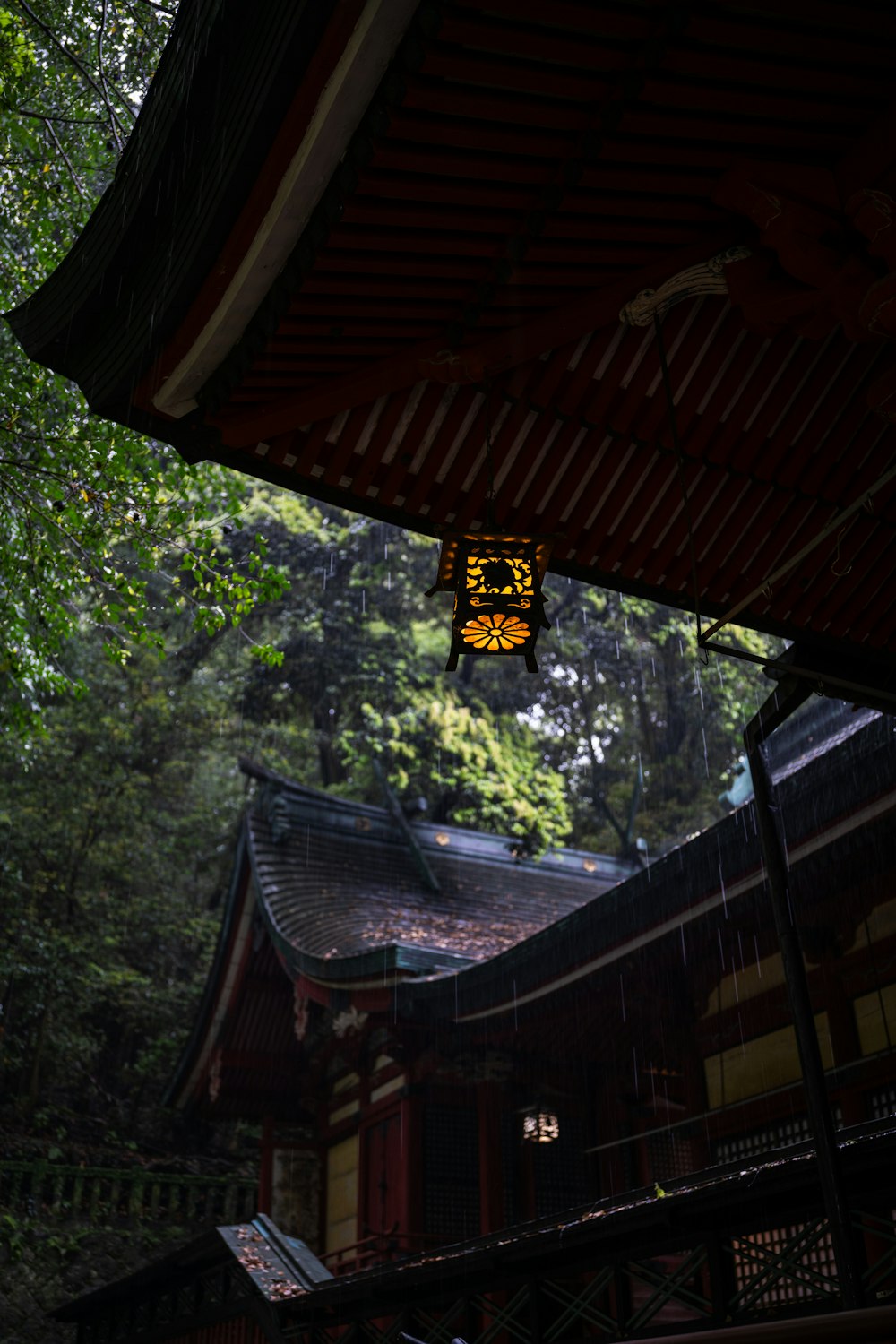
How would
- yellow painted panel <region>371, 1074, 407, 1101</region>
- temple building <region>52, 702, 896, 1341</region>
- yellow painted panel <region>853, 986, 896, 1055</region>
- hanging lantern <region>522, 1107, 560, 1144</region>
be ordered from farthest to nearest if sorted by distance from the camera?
yellow painted panel <region>371, 1074, 407, 1101</region>
hanging lantern <region>522, 1107, 560, 1144</region>
yellow painted panel <region>853, 986, 896, 1055</region>
temple building <region>52, 702, 896, 1341</region>

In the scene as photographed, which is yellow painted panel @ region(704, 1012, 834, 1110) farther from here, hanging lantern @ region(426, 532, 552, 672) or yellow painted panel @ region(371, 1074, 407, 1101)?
hanging lantern @ region(426, 532, 552, 672)

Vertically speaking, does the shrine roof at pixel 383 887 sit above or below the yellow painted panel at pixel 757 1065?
above

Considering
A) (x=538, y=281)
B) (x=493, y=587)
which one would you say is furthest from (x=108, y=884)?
(x=538, y=281)

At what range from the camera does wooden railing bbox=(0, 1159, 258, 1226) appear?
48.8ft

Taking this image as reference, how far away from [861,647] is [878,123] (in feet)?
7.86

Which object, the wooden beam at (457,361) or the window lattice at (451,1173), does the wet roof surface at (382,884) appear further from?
the wooden beam at (457,361)

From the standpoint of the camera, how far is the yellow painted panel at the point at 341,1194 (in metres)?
11.5

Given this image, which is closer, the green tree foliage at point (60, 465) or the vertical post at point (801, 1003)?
the vertical post at point (801, 1003)

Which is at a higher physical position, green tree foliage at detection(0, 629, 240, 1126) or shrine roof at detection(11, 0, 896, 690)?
green tree foliage at detection(0, 629, 240, 1126)

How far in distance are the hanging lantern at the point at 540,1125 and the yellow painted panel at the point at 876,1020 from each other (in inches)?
134

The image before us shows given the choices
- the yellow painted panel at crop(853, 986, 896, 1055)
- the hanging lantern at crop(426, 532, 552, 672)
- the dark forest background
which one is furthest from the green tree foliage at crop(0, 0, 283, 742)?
the yellow painted panel at crop(853, 986, 896, 1055)

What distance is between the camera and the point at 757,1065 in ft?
27.1

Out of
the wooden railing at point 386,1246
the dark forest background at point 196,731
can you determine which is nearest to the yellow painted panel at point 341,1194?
the wooden railing at point 386,1246

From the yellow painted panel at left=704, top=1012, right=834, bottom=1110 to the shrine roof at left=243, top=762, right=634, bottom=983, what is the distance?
246 centimetres
